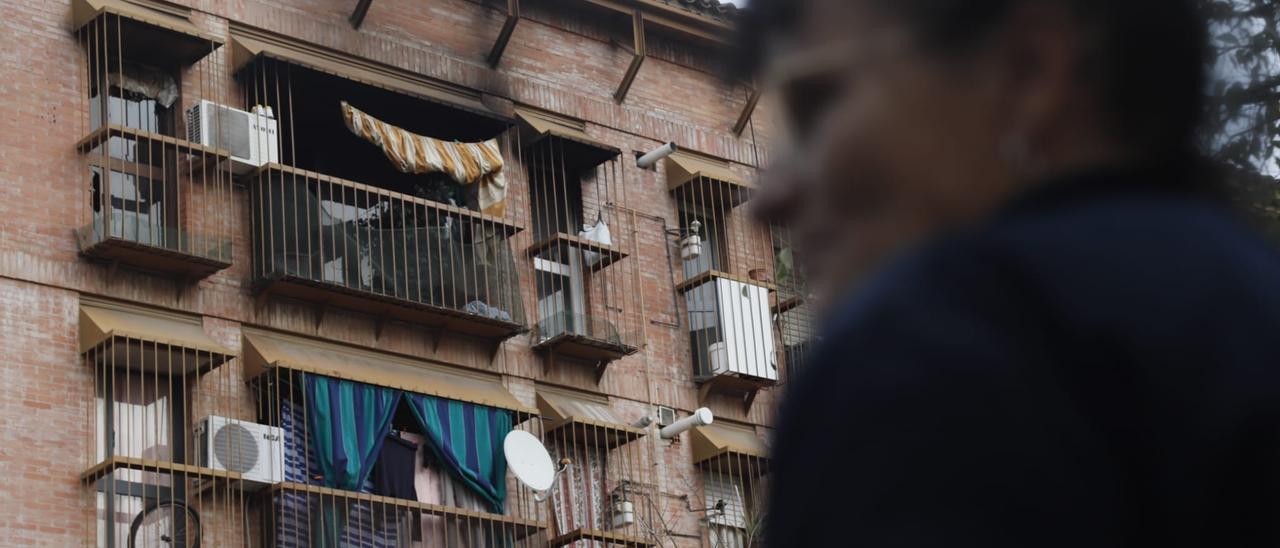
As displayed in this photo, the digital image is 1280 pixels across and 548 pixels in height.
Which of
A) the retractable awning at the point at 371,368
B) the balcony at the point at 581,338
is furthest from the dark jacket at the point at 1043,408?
the balcony at the point at 581,338

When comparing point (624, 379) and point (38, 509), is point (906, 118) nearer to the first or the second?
point (38, 509)

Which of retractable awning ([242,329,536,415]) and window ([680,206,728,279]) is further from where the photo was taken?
window ([680,206,728,279])

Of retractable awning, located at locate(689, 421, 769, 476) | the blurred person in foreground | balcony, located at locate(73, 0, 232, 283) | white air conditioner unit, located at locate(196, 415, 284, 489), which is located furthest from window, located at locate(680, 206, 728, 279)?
the blurred person in foreground

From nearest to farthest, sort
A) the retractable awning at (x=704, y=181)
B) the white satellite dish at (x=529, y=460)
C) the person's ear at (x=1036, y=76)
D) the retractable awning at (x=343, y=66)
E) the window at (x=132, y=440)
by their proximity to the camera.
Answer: the person's ear at (x=1036, y=76), the window at (x=132, y=440), the white satellite dish at (x=529, y=460), the retractable awning at (x=343, y=66), the retractable awning at (x=704, y=181)

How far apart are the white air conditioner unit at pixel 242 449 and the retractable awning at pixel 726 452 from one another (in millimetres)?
5383

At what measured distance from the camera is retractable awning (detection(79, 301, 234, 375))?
17.8m

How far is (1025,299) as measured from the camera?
140cm

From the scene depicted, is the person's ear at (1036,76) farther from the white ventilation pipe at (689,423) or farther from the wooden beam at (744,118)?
the wooden beam at (744,118)

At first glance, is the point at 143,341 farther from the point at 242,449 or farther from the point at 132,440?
the point at 242,449

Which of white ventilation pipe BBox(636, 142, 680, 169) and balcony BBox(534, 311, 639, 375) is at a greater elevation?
white ventilation pipe BBox(636, 142, 680, 169)

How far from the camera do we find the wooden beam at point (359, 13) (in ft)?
69.4

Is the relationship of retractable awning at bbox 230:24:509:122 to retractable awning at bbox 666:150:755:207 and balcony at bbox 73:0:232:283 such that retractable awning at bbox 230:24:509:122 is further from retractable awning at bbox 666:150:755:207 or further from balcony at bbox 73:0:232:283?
retractable awning at bbox 666:150:755:207

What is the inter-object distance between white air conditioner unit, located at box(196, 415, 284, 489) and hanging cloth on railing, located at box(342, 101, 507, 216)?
10.9ft

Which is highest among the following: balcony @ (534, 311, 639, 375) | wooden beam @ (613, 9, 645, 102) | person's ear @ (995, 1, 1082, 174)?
wooden beam @ (613, 9, 645, 102)
